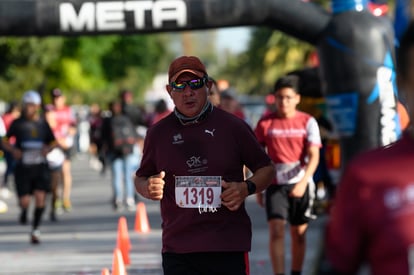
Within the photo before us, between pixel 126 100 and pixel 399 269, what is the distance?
16825mm

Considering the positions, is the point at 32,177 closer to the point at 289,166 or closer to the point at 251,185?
the point at 289,166

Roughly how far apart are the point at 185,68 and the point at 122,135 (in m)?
13.4

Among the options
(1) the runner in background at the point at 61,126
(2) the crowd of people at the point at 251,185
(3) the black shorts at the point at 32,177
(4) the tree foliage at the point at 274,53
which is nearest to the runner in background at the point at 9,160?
(1) the runner in background at the point at 61,126

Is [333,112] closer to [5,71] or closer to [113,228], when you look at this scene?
[113,228]

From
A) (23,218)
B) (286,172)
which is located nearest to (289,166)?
(286,172)

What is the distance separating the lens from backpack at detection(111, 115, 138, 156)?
19188mm

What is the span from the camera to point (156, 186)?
5863 millimetres

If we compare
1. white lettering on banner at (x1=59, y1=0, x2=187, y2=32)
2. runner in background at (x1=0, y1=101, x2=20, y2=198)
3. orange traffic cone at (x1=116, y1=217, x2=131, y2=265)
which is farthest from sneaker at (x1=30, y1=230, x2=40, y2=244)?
runner in background at (x1=0, y1=101, x2=20, y2=198)

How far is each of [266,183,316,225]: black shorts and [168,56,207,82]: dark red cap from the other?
3554 mm

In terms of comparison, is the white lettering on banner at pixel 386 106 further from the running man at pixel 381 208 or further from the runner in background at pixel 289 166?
the running man at pixel 381 208

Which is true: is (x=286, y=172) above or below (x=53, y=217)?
above

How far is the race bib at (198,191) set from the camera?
592 centimetres

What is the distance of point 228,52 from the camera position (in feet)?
516

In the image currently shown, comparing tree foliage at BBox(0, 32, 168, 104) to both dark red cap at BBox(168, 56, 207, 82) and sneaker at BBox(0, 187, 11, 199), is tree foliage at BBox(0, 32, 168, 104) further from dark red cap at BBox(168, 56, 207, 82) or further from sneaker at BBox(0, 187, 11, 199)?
dark red cap at BBox(168, 56, 207, 82)
